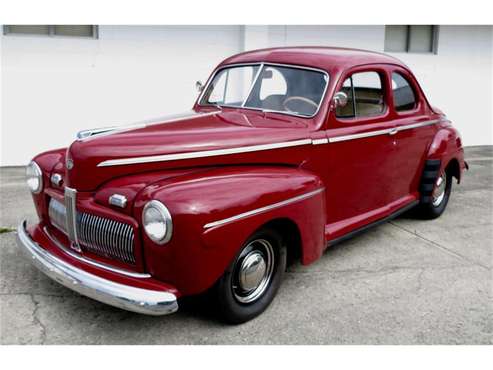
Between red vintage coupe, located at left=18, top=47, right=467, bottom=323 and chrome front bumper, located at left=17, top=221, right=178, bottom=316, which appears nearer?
chrome front bumper, located at left=17, top=221, right=178, bottom=316

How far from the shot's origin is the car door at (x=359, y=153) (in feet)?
12.6

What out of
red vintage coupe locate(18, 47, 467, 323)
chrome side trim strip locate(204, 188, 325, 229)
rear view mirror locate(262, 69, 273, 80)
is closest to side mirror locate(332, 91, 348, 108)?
red vintage coupe locate(18, 47, 467, 323)

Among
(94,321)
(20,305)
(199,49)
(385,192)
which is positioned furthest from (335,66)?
(199,49)

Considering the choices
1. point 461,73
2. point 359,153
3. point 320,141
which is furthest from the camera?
point 461,73

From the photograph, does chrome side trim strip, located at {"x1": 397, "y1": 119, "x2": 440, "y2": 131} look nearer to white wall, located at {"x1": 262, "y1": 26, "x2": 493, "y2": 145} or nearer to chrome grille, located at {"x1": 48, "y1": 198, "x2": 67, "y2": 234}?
chrome grille, located at {"x1": 48, "y1": 198, "x2": 67, "y2": 234}

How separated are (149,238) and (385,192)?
246 cm

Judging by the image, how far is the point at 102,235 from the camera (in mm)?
2938

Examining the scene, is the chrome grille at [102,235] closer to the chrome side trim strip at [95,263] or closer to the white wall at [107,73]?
the chrome side trim strip at [95,263]

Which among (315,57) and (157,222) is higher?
(315,57)

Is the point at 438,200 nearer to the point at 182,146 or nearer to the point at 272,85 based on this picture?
the point at 272,85

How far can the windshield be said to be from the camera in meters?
3.87

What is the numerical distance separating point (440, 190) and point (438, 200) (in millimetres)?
123

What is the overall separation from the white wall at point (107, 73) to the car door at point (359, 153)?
13.4 feet

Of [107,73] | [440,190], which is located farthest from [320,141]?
[107,73]
